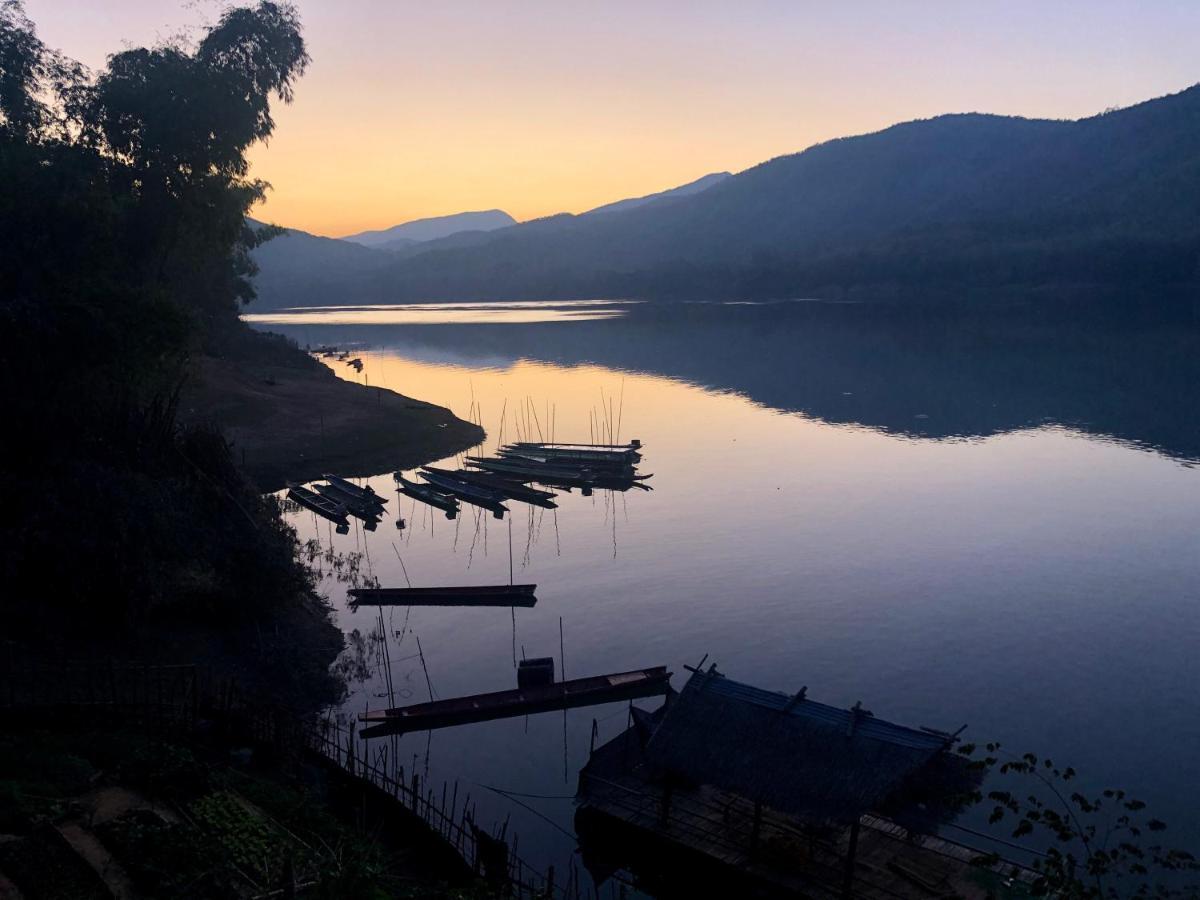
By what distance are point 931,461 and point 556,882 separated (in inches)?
1776

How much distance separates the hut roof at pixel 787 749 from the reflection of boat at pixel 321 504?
94.4 feet

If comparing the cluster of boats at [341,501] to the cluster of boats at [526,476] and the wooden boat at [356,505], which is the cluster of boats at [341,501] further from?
the cluster of boats at [526,476]

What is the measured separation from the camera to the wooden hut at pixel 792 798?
1700 cm

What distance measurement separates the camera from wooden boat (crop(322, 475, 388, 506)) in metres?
47.3

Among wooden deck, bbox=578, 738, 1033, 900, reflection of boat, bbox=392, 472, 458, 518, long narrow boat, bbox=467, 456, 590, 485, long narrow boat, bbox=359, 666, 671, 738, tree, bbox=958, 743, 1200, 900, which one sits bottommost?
tree, bbox=958, 743, 1200, 900

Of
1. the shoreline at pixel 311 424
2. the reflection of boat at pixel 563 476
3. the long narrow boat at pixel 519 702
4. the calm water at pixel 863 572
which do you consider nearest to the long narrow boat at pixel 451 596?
the calm water at pixel 863 572

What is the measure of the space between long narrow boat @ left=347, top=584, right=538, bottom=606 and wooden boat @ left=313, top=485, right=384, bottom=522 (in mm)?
10927

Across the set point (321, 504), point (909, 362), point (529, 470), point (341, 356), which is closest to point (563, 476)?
point (529, 470)

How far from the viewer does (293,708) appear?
25016 millimetres

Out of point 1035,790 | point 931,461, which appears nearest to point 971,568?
point 1035,790

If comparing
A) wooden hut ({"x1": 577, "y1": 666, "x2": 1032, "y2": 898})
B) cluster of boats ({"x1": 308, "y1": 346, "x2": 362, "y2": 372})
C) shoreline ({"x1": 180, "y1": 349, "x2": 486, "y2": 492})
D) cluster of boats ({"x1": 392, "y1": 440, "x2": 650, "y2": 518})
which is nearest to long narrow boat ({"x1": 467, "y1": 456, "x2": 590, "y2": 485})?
cluster of boats ({"x1": 392, "y1": 440, "x2": 650, "y2": 518})

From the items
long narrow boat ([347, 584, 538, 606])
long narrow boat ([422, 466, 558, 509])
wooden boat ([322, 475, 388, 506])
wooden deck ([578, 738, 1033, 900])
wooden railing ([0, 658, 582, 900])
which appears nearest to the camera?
wooden deck ([578, 738, 1033, 900])

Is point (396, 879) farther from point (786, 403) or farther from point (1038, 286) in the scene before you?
point (1038, 286)

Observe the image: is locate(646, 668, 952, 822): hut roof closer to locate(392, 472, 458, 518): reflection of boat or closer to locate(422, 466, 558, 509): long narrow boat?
locate(392, 472, 458, 518): reflection of boat
